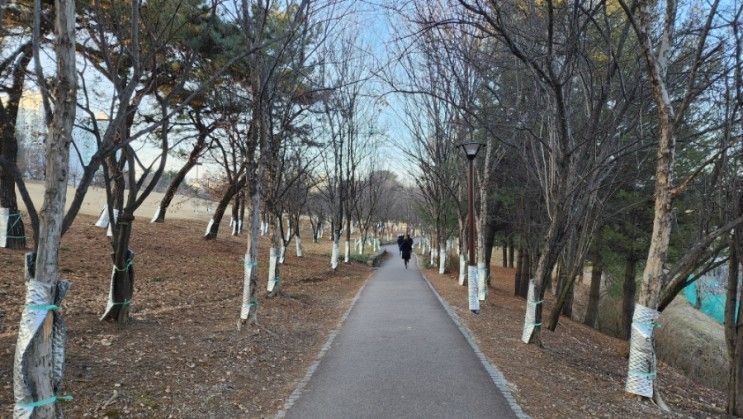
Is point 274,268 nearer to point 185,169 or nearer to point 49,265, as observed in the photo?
point 49,265

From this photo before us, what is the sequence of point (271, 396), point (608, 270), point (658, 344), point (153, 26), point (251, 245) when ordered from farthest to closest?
point (608, 270) → point (658, 344) → point (251, 245) → point (153, 26) → point (271, 396)

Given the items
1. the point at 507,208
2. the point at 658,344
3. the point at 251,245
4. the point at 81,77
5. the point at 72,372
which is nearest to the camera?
the point at 72,372

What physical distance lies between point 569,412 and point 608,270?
15.8 meters

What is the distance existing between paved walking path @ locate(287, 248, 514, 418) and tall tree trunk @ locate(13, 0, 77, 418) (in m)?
2.17

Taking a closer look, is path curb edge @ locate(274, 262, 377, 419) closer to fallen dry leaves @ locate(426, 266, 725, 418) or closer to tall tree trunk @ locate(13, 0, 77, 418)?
tall tree trunk @ locate(13, 0, 77, 418)

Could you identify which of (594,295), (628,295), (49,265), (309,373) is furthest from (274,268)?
(628,295)

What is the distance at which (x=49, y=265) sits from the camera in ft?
12.8

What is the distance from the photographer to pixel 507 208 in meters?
21.6

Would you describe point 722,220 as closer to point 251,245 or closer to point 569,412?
point 569,412

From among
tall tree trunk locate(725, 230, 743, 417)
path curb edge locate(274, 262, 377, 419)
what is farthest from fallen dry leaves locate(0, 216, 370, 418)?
tall tree trunk locate(725, 230, 743, 417)

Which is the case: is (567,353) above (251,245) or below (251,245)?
below

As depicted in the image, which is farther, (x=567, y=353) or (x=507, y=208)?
(x=507, y=208)

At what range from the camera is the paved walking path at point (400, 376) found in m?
5.25

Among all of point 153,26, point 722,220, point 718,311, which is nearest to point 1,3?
point 153,26
